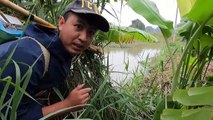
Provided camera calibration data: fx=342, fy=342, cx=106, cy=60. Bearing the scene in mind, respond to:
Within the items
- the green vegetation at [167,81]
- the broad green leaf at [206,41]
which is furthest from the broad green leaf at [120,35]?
the broad green leaf at [206,41]

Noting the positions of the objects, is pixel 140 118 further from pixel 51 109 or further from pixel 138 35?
pixel 138 35

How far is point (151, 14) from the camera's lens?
138 centimetres

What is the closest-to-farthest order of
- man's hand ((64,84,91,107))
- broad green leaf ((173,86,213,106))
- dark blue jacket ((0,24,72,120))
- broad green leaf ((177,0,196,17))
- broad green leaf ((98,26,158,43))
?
broad green leaf ((173,86,213,106)) < dark blue jacket ((0,24,72,120)) < man's hand ((64,84,91,107)) < broad green leaf ((177,0,196,17)) < broad green leaf ((98,26,158,43))

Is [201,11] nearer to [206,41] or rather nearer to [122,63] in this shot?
[206,41]

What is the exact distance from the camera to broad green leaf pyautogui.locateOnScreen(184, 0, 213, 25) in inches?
43.4

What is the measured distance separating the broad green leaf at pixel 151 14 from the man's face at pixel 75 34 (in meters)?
0.21

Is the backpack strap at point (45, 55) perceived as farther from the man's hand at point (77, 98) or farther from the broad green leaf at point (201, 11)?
the broad green leaf at point (201, 11)

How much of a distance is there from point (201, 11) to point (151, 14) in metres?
0.28

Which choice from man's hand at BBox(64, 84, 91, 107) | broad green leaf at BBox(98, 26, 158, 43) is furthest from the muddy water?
man's hand at BBox(64, 84, 91, 107)

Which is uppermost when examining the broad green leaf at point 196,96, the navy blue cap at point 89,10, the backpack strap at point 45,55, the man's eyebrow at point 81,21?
the navy blue cap at point 89,10

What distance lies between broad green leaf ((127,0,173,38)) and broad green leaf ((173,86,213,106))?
14.0 inches

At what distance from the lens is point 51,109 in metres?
1.31

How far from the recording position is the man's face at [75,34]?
4.39ft

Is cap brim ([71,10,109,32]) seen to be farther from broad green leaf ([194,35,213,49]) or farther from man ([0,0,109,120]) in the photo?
broad green leaf ([194,35,213,49])
